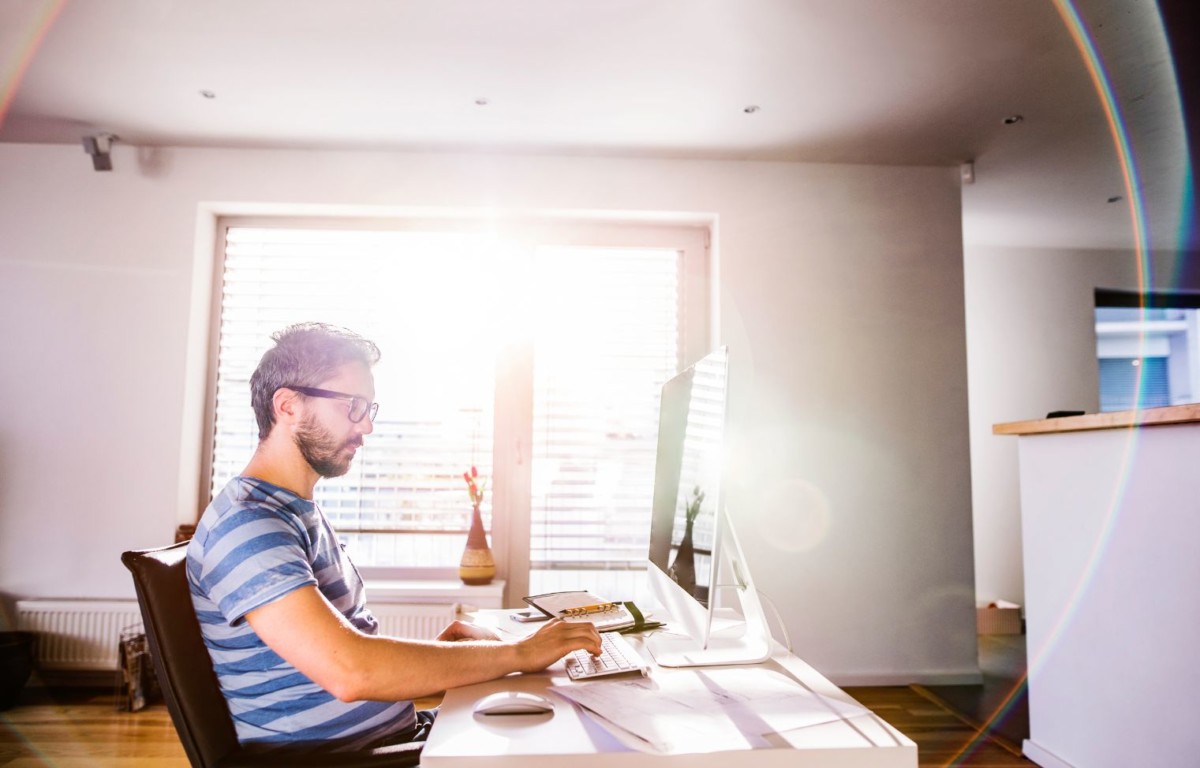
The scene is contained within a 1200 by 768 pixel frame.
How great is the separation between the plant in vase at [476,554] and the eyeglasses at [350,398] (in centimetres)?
221

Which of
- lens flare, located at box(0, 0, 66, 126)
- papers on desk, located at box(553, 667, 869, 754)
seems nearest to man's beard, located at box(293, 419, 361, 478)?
papers on desk, located at box(553, 667, 869, 754)

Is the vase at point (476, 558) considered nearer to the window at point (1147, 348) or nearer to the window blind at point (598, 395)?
the window blind at point (598, 395)

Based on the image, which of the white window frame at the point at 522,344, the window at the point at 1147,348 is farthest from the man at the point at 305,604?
the window at the point at 1147,348

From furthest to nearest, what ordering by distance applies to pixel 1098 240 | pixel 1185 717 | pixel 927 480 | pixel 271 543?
pixel 1098 240 → pixel 927 480 → pixel 1185 717 → pixel 271 543

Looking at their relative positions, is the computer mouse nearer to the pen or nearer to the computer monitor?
the computer monitor

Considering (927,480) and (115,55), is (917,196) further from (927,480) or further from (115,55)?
(115,55)

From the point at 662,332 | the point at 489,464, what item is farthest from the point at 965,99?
the point at 489,464

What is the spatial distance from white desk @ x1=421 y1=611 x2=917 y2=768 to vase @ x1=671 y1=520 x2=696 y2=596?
1.14 ft

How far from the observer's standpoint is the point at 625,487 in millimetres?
3811

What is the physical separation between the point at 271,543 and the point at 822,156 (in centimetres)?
348

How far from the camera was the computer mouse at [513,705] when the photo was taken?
3.48 ft

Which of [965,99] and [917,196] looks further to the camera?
[917,196]

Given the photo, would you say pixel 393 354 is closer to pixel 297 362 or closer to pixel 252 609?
pixel 297 362

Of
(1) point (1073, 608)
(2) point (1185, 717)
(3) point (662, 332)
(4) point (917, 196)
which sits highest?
(4) point (917, 196)
